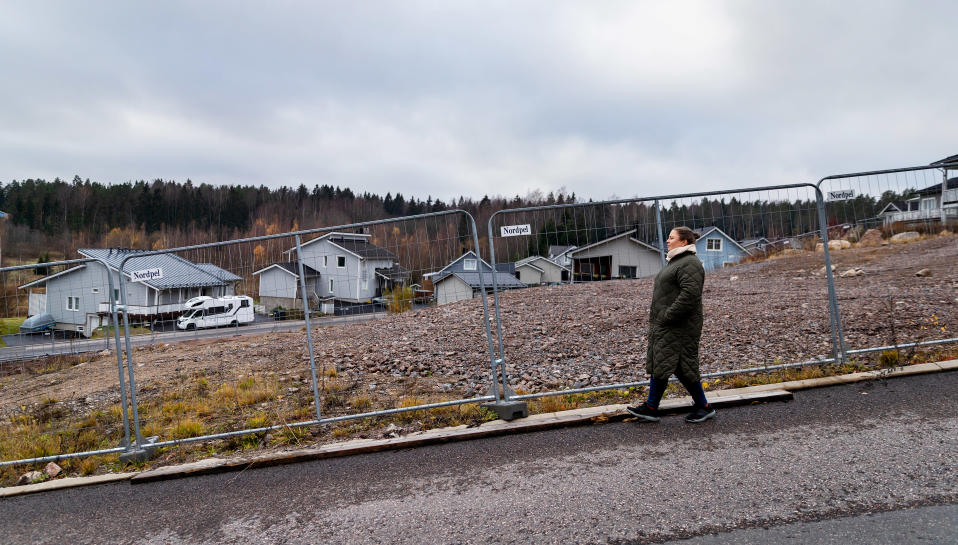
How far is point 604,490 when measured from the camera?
3.72 m

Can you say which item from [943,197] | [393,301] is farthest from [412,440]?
[943,197]

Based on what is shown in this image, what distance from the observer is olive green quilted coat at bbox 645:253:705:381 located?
4.67 metres

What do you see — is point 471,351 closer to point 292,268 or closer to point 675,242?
point 292,268

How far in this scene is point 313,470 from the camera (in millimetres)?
4762

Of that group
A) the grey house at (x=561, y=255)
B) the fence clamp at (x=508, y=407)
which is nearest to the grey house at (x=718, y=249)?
the grey house at (x=561, y=255)

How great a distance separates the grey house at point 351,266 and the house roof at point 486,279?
0.47 meters

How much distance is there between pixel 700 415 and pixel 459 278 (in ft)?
9.39

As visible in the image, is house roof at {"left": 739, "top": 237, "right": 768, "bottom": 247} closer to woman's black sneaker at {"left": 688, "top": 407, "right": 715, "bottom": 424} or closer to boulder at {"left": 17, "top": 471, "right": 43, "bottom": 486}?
woman's black sneaker at {"left": 688, "top": 407, "right": 715, "bottom": 424}

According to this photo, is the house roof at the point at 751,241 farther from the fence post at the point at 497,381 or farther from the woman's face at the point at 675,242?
the fence post at the point at 497,381

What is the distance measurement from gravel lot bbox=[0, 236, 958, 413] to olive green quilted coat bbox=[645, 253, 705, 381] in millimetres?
1417

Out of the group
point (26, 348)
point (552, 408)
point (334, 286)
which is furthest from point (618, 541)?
point (26, 348)

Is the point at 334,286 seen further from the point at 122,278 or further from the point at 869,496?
the point at 869,496

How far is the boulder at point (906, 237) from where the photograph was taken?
7.22m

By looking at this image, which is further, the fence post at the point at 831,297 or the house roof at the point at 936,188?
the house roof at the point at 936,188
